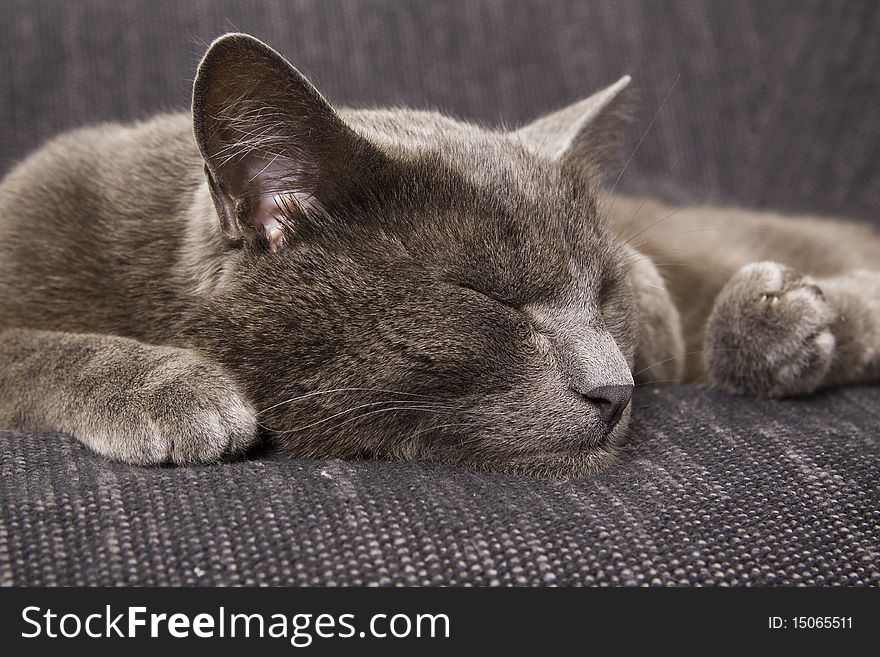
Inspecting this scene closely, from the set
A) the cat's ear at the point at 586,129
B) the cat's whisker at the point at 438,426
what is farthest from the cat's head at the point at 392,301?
the cat's ear at the point at 586,129

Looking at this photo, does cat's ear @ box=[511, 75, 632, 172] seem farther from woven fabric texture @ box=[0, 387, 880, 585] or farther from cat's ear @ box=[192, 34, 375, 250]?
woven fabric texture @ box=[0, 387, 880, 585]

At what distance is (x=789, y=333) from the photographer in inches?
48.9

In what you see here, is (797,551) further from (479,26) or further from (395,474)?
(479,26)

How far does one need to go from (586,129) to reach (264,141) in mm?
594

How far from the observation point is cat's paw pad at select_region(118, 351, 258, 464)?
955mm

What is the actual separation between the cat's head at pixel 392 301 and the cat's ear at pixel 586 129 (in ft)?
0.83

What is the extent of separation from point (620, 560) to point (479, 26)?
1.96m

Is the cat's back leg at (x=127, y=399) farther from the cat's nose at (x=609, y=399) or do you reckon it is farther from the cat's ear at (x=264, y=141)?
the cat's nose at (x=609, y=399)

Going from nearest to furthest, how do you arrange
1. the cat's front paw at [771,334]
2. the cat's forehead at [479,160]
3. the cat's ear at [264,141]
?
1. the cat's ear at [264,141]
2. the cat's forehead at [479,160]
3. the cat's front paw at [771,334]

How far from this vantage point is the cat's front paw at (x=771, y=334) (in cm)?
124

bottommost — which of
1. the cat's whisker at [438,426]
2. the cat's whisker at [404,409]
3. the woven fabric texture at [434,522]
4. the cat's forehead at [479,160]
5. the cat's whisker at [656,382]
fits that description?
the cat's whisker at [656,382]

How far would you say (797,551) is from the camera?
854 mm

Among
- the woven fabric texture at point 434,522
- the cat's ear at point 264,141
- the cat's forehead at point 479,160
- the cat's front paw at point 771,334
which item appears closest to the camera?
the woven fabric texture at point 434,522

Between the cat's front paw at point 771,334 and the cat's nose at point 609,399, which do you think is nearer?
the cat's nose at point 609,399
